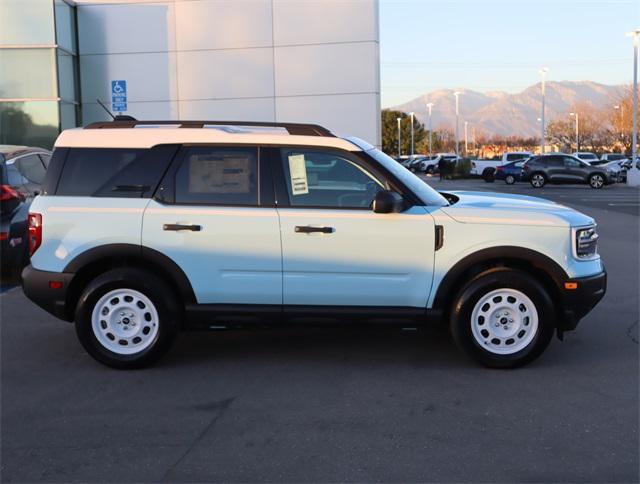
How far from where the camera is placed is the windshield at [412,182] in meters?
6.11

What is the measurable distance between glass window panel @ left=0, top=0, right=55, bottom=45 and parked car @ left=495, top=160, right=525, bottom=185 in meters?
25.9

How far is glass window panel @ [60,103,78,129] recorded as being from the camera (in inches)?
891

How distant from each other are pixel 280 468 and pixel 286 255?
2061 mm

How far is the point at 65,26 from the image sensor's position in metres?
22.7

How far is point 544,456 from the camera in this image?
4.34 meters

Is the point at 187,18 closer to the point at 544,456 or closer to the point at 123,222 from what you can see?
the point at 123,222

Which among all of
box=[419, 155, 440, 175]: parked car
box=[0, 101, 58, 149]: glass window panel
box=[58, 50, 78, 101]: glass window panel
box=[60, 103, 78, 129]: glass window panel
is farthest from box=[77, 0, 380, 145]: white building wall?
box=[419, 155, 440, 175]: parked car

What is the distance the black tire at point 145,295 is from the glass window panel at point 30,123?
17.7 meters

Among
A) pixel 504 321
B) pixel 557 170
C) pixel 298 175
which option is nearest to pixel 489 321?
pixel 504 321

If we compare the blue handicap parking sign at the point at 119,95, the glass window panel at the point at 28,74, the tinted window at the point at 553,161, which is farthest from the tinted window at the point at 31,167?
the tinted window at the point at 553,161

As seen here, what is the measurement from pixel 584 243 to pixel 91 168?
388 centimetres

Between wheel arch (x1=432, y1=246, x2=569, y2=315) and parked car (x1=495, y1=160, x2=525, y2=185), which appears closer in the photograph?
wheel arch (x1=432, y1=246, x2=569, y2=315)

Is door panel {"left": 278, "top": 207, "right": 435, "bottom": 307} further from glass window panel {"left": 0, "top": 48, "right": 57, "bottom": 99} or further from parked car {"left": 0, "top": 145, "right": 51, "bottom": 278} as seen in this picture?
glass window panel {"left": 0, "top": 48, "right": 57, "bottom": 99}

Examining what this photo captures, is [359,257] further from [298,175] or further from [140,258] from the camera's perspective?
[140,258]
